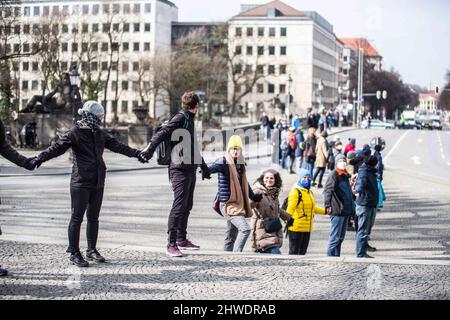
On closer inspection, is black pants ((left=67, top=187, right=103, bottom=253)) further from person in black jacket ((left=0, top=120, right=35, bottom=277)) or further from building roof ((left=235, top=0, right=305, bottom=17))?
building roof ((left=235, top=0, right=305, bottom=17))

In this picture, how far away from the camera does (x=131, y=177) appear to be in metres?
27.5

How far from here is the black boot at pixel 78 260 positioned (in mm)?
8672

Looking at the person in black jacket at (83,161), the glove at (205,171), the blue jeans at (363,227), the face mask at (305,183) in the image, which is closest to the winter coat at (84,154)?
the person in black jacket at (83,161)

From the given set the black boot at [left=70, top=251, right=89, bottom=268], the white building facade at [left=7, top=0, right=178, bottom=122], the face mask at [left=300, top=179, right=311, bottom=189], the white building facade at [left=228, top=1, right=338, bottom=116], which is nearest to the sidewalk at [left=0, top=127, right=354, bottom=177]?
the white building facade at [left=7, top=0, right=178, bottom=122]

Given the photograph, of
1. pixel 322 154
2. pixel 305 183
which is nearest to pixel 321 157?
pixel 322 154

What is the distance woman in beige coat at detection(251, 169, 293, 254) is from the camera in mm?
10109

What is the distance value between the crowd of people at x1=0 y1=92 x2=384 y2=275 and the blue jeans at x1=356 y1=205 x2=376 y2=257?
0.6 inches

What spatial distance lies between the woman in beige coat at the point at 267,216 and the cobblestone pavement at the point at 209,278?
671 millimetres

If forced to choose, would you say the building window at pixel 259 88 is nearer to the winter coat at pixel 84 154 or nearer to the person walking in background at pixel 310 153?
the person walking in background at pixel 310 153

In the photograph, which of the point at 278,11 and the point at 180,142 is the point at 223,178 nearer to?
the point at 180,142

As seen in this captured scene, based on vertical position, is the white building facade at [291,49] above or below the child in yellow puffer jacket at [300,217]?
above

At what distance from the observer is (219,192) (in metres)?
10.3
